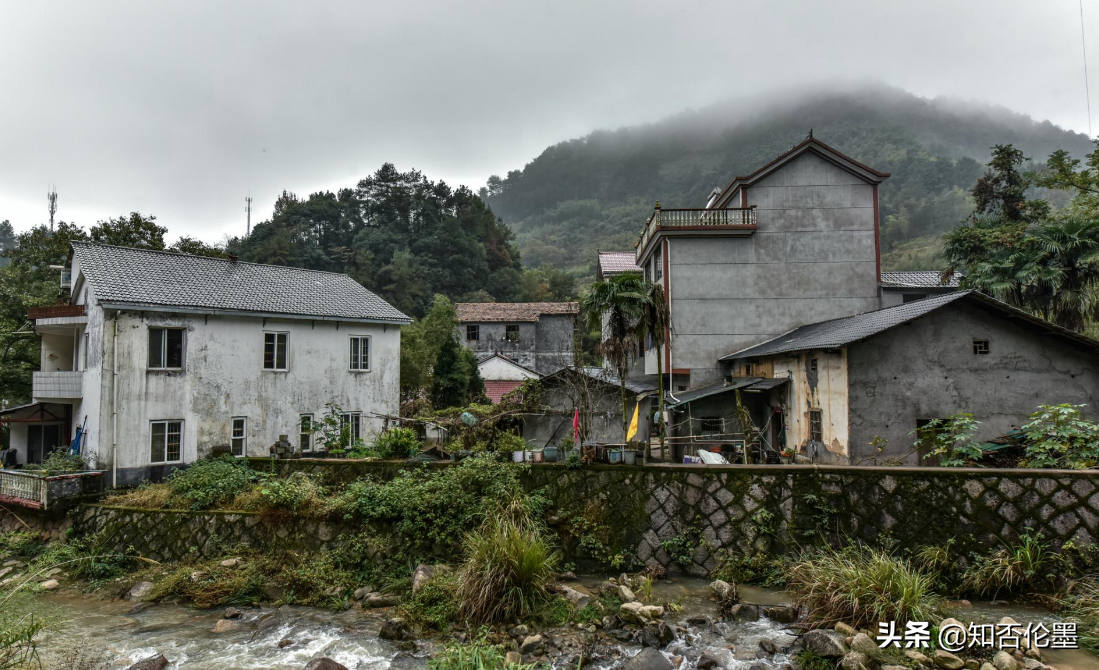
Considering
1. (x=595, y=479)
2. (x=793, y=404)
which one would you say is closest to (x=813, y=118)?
(x=793, y=404)

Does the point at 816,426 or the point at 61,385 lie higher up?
the point at 61,385

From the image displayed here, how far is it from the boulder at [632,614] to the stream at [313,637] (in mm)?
449

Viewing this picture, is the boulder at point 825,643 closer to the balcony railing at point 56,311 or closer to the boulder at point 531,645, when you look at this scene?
the boulder at point 531,645

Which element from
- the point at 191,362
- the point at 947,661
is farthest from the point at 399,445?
the point at 947,661

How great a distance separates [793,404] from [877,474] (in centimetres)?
693

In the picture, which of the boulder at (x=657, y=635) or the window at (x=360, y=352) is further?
the window at (x=360, y=352)

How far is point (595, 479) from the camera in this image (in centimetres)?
1163

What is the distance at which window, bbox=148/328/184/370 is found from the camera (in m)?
16.4

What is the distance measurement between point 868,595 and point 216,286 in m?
19.2

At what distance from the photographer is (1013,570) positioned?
9.35 metres

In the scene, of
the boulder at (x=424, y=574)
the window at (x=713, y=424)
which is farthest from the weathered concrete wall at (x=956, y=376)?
the boulder at (x=424, y=574)

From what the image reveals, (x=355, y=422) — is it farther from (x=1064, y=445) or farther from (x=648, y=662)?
(x=1064, y=445)

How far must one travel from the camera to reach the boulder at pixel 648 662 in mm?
7840

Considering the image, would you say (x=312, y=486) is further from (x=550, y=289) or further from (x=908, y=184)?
(x=908, y=184)
